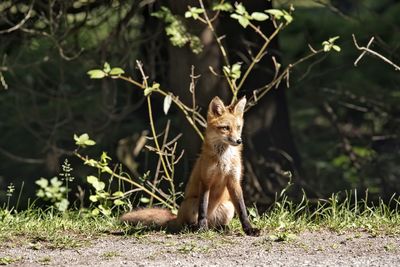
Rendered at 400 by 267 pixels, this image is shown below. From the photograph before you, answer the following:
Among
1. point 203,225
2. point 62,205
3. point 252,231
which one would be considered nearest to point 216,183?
point 203,225

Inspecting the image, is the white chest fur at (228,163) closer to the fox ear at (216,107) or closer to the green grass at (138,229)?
the fox ear at (216,107)

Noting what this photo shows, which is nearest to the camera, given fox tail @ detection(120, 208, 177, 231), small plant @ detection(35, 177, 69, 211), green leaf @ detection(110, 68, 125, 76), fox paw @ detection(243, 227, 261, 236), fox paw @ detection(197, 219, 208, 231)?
fox paw @ detection(243, 227, 261, 236)

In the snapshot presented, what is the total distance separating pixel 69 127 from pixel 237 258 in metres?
6.48

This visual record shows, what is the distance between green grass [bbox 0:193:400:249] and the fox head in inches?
26.0

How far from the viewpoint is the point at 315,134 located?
15.9m

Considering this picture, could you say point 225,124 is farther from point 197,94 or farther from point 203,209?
point 197,94

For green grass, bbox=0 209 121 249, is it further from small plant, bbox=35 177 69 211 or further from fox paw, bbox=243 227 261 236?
fox paw, bbox=243 227 261 236

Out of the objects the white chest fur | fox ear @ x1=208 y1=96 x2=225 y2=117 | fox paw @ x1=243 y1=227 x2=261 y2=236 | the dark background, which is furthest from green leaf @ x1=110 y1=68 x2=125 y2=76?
the dark background

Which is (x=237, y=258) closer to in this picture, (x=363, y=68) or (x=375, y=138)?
(x=375, y=138)

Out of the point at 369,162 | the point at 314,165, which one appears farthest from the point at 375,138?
the point at 314,165

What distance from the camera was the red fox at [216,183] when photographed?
22.9 feet

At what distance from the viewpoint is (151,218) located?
23.7 ft

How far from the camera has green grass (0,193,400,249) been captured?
6676 mm

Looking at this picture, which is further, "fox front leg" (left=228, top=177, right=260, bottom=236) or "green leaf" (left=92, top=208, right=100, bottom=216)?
"green leaf" (left=92, top=208, right=100, bottom=216)
